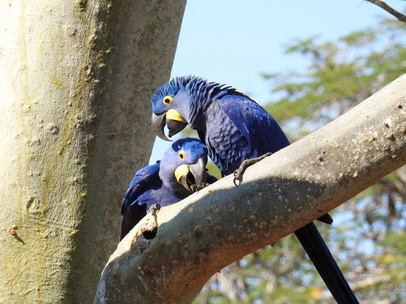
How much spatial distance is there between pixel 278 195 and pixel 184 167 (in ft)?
5.74

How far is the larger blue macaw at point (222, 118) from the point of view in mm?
3756

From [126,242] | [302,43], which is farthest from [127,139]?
[302,43]

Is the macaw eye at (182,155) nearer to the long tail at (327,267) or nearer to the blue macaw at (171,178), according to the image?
the blue macaw at (171,178)

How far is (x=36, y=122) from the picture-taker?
9.31ft

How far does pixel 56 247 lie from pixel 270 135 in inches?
58.1

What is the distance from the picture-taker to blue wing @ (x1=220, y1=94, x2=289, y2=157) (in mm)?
3742

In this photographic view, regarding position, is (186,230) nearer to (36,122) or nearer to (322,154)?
(322,154)

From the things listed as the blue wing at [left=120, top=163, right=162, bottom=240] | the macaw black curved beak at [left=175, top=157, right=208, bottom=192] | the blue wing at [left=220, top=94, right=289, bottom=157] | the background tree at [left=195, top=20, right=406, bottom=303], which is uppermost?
the blue wing at [left=220, top=94, right=289, bottom=157]

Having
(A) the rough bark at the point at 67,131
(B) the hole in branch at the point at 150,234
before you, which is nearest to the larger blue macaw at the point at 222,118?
(A) the rough bark at the point at 67,131

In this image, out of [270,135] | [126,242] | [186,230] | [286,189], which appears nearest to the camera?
[286,189]

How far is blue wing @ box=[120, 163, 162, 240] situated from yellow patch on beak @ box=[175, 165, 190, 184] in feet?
0.56

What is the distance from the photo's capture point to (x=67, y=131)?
285 centimetres

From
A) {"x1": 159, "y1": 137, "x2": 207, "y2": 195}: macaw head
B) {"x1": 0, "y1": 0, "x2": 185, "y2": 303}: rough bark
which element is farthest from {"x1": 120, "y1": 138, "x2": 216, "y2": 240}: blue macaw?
{"x1": 0, "y1": 0, "x2": 185, "y2": 303}: rough bark

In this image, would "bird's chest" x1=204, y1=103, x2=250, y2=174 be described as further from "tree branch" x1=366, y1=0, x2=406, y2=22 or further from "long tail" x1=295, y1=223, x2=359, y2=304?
"tree branch" x1=366, y1=0, x2=406, y2=22
